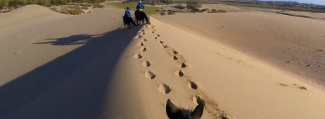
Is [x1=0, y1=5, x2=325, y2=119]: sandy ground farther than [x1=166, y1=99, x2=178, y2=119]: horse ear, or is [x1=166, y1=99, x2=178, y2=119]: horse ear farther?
[x1=0, y1=5, x2=325, y2=119]: sandy ground

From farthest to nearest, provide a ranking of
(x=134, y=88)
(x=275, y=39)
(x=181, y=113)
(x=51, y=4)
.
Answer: (x=51, y=4) → (x=275, y=39) → (x=134, y=88) → (x=181, y=113)

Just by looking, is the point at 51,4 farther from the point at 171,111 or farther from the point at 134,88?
the point at 171,111

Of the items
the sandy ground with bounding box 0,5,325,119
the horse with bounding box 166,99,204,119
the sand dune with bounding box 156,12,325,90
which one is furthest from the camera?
the sand dune with bounding box 156,12,325,90

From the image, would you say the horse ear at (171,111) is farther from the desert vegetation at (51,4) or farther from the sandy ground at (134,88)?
the desert vegetation at (51,4)

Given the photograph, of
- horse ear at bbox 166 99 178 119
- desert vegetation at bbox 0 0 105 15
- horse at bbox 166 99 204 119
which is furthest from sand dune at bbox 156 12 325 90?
desert vegetation at bbox 0 0 105 15

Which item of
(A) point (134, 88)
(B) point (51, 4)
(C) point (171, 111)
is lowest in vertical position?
(A) point (134, 88)

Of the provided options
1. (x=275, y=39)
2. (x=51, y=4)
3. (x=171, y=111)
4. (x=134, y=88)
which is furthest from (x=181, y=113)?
(x=51, y=4)

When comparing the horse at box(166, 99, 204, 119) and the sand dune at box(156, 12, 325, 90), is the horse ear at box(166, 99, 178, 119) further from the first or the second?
the sand dune at box(156, 12, 325, 90)

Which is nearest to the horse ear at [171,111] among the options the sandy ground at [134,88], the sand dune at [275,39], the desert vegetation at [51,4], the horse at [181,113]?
the horse at [181,113]

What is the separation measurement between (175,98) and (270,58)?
12.2 meters

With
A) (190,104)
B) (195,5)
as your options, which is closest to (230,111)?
(190,104)

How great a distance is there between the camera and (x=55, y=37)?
14.8 metres

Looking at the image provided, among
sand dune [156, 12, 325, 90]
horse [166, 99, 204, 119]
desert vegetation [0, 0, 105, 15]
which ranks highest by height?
desert vegetation [0, 0, 105, 15]

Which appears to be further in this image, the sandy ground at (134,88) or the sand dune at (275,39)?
the sand dune at (275,39)
